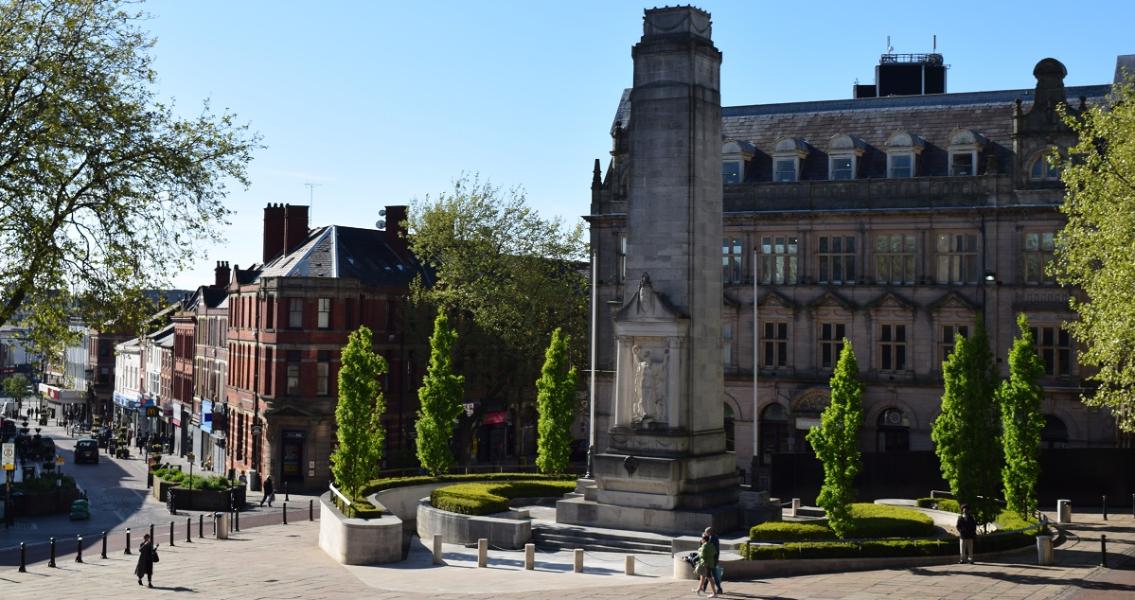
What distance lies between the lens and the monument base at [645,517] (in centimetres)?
3466

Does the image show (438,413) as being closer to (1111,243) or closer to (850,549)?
(850,549)

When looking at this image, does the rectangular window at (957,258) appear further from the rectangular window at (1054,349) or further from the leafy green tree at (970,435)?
the leafy green tree at (970,435)

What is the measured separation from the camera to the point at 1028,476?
36969 millimetres

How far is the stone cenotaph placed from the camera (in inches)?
1403

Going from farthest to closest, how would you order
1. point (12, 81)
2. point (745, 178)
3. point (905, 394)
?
point (745, 178) < point (905, 394) < point (12, 81)

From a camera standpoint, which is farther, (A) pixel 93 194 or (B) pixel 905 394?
(B) pixel 905 394

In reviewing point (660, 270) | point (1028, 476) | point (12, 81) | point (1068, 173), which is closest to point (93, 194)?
point (12, 81)

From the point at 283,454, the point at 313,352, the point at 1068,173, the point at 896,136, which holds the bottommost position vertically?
the point at 283,454

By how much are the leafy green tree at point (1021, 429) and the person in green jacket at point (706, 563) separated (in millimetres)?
14110

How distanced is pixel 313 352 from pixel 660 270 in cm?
3210

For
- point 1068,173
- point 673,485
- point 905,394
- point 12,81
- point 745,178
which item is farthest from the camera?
point 745,178

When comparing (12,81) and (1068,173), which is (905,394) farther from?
(12,81)

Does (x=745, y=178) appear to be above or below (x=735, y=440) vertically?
above

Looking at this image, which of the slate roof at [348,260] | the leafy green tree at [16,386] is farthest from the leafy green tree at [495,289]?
the leafy green tree at [16,386]
